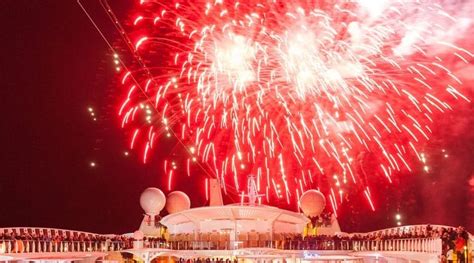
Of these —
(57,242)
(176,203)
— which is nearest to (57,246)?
(57,242)

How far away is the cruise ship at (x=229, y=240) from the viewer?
4272 cm

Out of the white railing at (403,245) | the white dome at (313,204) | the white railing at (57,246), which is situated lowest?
the white railing at (57,246)

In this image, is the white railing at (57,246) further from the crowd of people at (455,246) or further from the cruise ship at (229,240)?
the crowd of people at (455,246)

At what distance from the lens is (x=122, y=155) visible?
82188 mm

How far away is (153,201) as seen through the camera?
57438 millimetres

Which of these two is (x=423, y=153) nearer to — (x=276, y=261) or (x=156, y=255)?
(x=276, y=261)

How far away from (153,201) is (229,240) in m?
9.50

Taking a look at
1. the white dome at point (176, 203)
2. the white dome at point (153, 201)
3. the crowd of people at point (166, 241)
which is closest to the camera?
the crowd of people at point (166, 241)

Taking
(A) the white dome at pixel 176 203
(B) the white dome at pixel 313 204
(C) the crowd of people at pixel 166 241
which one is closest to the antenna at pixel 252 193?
(C) the crowd of people at pixel 166 241

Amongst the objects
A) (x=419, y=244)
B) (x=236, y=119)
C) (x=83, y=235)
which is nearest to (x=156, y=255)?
(x=83, y=235)

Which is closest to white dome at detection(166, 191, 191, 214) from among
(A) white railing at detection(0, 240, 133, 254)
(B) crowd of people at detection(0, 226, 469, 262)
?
(B) crowd of people at detection(0, 226, 469, 262)

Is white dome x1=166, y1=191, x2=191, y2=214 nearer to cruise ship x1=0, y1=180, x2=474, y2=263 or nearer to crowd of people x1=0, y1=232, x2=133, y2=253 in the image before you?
cruise ship x1=0, y1=180, x2=474, y2=263

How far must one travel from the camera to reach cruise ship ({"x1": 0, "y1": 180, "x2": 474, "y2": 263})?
42.7m

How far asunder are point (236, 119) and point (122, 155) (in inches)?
1432
